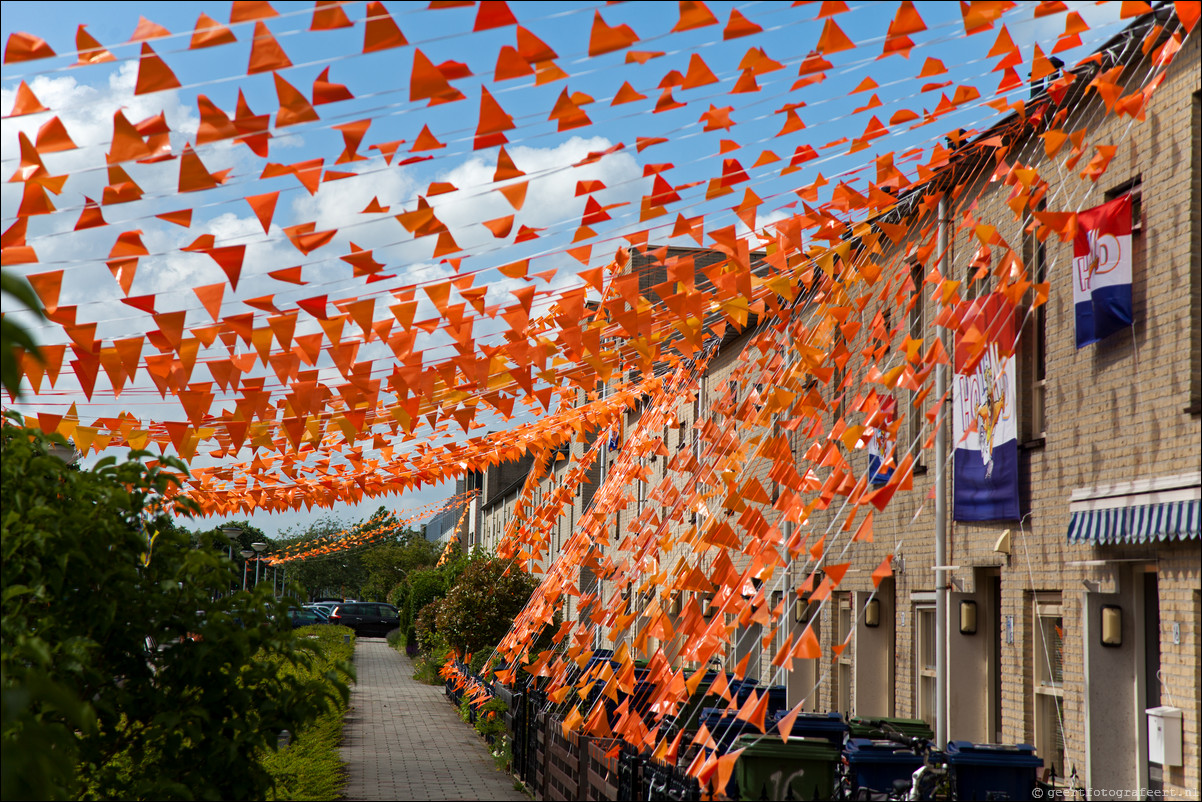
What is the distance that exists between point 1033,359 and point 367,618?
47.1 meters

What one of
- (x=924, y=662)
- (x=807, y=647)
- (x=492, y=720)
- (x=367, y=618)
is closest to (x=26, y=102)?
(x=807, y=647)

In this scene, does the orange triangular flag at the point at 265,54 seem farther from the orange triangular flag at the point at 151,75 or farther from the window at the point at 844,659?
the window at the point at 844,659

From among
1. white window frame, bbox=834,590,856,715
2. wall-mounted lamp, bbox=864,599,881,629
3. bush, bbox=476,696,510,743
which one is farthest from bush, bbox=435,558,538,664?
wall-mounted lamp, bbox=864,599,881,629

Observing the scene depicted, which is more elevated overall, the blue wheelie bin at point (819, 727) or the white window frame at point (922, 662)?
the white window frame at point (922, 662)

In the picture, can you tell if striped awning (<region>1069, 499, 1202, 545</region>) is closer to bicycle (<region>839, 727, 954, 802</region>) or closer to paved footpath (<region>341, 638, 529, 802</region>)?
bicycle (<region>839, 727, 954, 802</region>)

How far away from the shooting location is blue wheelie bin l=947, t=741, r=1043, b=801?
24.5ft

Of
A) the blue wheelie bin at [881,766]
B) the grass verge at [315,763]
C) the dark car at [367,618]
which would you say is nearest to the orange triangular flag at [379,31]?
the grass verge at [315,763]

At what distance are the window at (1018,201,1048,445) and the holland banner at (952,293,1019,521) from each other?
134 millimetres

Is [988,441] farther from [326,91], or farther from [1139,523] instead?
[326,91]

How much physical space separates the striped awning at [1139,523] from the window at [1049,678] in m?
0.89

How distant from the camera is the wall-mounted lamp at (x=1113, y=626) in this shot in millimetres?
7992

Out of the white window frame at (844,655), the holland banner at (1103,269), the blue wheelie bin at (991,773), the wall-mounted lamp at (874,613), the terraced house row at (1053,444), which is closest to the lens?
the terraced house row at (1053,444)

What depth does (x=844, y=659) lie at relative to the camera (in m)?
14.0

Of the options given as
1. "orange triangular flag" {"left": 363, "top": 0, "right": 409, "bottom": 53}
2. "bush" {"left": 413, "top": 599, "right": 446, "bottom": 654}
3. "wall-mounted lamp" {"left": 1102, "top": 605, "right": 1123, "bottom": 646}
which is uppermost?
"orange triangular flag" {"left": 363, "top": 0, "right": 409, "bottom": 53}
